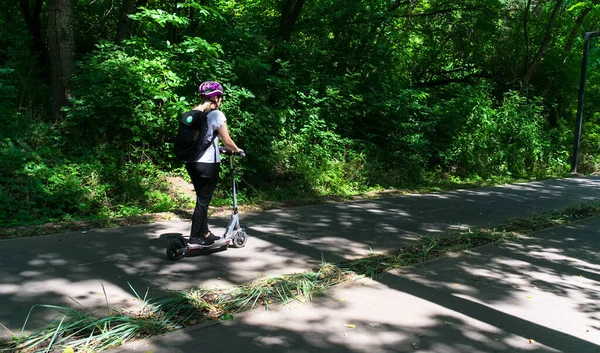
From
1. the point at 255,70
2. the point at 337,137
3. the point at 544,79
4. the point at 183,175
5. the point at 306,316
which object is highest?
the point at 544,79

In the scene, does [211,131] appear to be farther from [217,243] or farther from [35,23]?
[35,23]

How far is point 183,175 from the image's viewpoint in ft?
29.8

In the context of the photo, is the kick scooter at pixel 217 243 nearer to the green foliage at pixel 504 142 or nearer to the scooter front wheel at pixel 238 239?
the scooter front wheel at pixel 238 239

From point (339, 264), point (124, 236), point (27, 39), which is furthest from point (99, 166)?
point (27, 39)

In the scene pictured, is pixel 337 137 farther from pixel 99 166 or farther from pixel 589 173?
pixel 589 173

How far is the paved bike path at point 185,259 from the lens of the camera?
4020 mm

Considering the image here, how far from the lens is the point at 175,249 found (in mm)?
5004

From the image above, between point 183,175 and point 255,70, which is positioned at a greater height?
point 255,70

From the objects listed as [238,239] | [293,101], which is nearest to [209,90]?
[238,239]

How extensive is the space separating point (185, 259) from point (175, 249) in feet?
0.66

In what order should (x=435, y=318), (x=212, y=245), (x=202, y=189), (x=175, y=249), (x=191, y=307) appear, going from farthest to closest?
(x=212, y=245)
(x=202, y=189)
(x=175, y=249)
(x=435, y=318)
(x=191, y=307)

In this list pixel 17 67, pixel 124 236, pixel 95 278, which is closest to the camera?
pixel 95 278

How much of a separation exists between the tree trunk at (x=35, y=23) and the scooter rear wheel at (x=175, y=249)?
1406 cm

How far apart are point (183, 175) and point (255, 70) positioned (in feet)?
11.3
